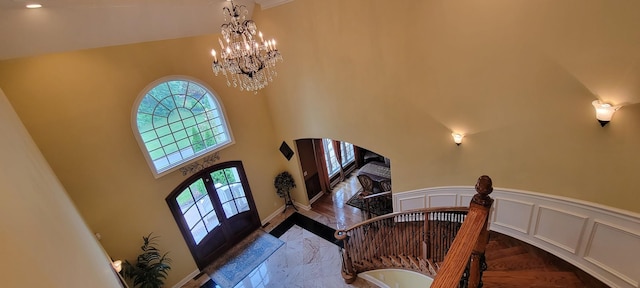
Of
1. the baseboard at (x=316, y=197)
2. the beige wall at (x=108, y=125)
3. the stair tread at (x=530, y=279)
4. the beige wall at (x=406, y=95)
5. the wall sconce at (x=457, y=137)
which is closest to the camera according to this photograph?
the stair tread at (x=530, y=279)

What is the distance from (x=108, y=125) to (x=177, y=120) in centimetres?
112

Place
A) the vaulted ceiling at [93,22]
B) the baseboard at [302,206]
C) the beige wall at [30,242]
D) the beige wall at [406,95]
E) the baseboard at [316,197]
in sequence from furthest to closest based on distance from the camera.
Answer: the baseboard at [316,197] < the baseboard at [302,206] < the vaulted ceiling at [93,22] < the beige wall at [406,95] < the beige wall at [30,242]

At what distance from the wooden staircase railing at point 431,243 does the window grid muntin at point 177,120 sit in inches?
136

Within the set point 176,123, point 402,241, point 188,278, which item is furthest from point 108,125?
point 402,241

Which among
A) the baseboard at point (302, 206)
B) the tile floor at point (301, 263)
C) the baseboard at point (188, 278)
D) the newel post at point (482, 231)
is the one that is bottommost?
the tile floor at point (301, 263)

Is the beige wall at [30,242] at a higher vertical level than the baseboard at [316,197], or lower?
higher

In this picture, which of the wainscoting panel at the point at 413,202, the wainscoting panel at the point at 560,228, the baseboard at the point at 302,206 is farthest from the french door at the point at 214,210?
the wainscoting panel at the point at 560,228

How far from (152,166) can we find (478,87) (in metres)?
5.53

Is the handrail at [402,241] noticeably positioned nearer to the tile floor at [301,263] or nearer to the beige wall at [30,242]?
the tile floor at [301,263]

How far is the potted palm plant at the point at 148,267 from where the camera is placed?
463 cm

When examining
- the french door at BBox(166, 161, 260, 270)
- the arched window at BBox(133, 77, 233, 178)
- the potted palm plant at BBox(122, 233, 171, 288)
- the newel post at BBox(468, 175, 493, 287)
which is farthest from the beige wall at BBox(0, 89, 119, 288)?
the french door at BBox(166, 161, 260, 270)

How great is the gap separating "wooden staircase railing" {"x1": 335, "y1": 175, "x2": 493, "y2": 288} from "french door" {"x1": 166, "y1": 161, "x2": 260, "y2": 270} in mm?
2921

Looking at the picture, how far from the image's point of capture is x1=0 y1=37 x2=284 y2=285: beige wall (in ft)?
12.5

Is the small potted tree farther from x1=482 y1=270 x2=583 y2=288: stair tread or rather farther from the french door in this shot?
x1=482 y1=270 x2=583 y2=288: stair tread
